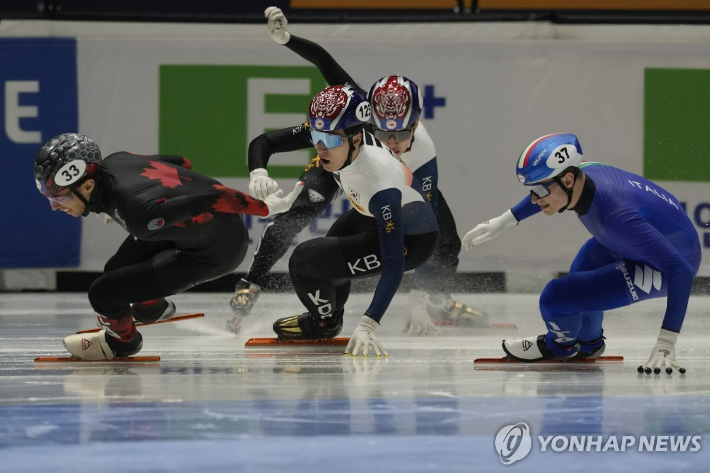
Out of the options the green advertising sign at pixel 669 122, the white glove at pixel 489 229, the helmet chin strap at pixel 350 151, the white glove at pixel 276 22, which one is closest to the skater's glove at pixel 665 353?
the white glove at pixel 489 229

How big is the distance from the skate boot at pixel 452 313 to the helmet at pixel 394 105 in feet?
3.95

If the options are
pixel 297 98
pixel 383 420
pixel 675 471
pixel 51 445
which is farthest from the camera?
pixel 297 98

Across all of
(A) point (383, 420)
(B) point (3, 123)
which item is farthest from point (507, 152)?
(A) point (383, 420)

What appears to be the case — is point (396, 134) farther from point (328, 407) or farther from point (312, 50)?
point (328, 407)

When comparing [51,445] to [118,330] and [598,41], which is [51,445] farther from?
[598,41]

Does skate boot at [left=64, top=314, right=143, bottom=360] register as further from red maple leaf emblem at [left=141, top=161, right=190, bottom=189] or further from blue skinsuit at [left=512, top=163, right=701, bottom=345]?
blue skinsuit at [left=512, top=163, right=701, bottom=345]

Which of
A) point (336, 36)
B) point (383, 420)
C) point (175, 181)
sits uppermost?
point (336, 36)

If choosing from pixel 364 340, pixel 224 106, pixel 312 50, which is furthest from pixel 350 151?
pixel 224 106

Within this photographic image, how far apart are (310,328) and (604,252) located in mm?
1641

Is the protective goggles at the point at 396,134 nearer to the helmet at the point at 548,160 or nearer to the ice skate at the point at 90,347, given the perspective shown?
the helmet at the point at 548,160

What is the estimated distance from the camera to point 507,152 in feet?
28.6

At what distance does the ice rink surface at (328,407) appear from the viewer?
122 inches

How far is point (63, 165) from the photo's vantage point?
4.68 meters

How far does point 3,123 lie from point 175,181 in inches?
165
